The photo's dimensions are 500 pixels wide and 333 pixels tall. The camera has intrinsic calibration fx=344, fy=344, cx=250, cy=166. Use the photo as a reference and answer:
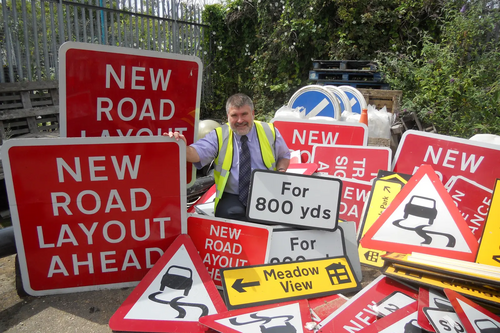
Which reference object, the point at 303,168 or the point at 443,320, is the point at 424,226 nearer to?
the point at 443,320

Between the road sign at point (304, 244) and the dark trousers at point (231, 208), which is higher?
the dark trousers at point (231, 208)

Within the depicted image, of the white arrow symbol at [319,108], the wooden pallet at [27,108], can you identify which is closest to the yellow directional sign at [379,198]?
the white arrow symbol at [319,108]

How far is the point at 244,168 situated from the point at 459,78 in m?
5.14

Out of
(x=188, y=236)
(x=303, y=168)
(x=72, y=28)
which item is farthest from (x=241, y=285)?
(x=72, y=28)

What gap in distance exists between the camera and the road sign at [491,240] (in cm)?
265

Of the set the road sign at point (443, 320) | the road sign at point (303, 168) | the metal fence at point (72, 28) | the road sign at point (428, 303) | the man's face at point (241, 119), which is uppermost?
the metal fence at point (72, 28)

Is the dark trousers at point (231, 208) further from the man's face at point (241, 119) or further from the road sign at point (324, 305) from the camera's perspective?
the road sign at point (324, 305)

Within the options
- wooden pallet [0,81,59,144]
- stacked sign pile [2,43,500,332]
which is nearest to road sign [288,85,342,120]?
stacked sign pile [2,43,500,332]

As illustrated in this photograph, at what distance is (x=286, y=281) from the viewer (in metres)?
2.44

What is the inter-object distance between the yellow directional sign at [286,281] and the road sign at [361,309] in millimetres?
151

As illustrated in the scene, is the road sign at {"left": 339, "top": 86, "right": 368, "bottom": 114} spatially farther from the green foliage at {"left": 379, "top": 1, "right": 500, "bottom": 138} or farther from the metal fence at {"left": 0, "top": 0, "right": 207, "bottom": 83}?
the metal fence at {"left": 0, "top": 0, "right": 207, "bottom": 83}

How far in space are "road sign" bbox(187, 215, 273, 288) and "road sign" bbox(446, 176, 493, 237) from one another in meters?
2.08

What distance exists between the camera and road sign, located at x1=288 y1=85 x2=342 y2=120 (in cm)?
520

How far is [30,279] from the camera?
2330 mm
